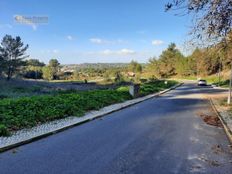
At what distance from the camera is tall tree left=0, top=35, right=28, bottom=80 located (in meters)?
71.9

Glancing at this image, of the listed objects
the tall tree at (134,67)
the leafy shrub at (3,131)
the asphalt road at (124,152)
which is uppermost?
the tall tree at (134,67)

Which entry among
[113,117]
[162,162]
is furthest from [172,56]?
[162,162]

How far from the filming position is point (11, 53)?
73.7m

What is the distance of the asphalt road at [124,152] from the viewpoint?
6.17 meters

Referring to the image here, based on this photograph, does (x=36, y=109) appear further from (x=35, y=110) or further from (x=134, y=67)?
(x=134, y=67)

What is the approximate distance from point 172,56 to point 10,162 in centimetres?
10787

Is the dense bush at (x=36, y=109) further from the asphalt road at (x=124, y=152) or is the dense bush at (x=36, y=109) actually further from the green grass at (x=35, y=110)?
the asphalt road at (x=124, y=152)

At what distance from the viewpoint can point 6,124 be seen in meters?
9.79

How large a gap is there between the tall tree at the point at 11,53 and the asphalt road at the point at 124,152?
2626 inches

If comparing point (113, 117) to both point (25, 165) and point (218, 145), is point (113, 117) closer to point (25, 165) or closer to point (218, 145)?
point (218, 145)

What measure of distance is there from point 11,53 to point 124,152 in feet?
237

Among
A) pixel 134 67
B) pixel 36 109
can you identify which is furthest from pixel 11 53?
pixel 36 109

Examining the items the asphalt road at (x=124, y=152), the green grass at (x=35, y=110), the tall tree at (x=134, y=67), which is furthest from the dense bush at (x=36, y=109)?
the tall tree at (x=134, y=67)

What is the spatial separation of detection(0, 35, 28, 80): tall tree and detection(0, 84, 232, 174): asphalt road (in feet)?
219
